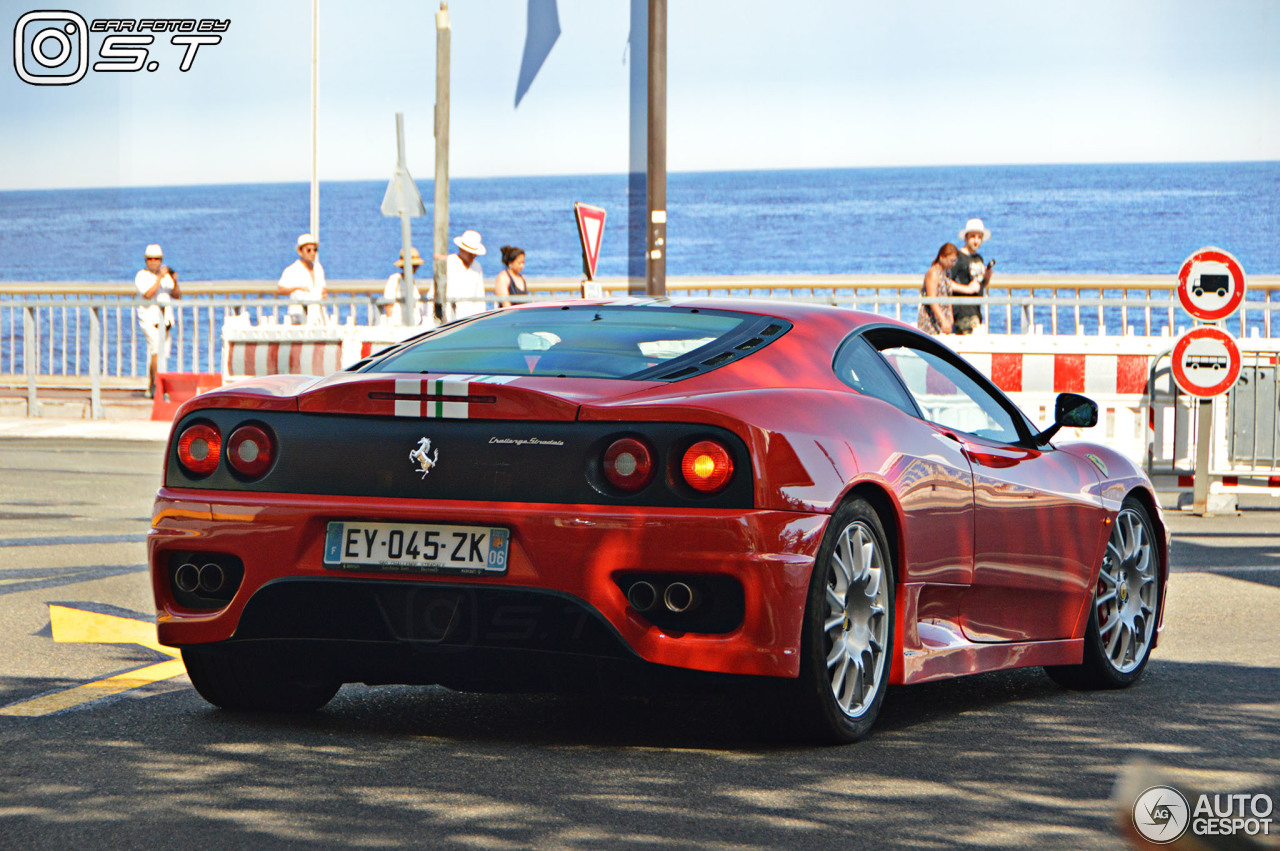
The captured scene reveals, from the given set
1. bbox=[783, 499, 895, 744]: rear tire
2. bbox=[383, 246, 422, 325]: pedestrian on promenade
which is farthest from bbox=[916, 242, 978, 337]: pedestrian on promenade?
bbox=[783, 499, 895, 744]: rear tire

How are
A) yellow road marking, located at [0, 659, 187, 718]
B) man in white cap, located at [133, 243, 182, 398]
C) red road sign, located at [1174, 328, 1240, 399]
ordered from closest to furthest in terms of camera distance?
yellow road marking, located at [0, 659, 187, 718] → red road sign, located at [1174, 328, 1240, 399] → man in white cap, located at [133, 243, 182, 398]

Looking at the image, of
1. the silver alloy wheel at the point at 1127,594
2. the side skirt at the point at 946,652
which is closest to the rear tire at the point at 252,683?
the side skirt at the point at 946,652

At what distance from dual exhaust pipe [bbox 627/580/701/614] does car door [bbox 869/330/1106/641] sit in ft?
4.16

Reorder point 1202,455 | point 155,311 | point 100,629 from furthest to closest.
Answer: point 155,311 → point 1202,455 → point 100,629

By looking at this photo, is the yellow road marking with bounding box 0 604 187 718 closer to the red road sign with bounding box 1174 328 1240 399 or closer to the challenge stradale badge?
the challenge stradale badge

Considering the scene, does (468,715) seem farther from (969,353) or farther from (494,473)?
(969,353)

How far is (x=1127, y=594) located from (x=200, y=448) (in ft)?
10.8

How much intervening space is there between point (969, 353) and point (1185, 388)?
278cm

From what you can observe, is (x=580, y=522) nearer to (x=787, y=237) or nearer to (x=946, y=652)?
(x=946, y=652)

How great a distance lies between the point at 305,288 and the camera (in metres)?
19.9

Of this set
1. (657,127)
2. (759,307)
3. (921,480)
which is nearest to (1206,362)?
(657,127)

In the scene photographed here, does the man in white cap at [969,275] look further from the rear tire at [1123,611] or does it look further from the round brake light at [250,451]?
the round brake light at [250,451]

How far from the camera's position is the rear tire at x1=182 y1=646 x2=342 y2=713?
199 inches

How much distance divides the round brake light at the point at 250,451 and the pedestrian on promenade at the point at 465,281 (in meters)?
13.0
